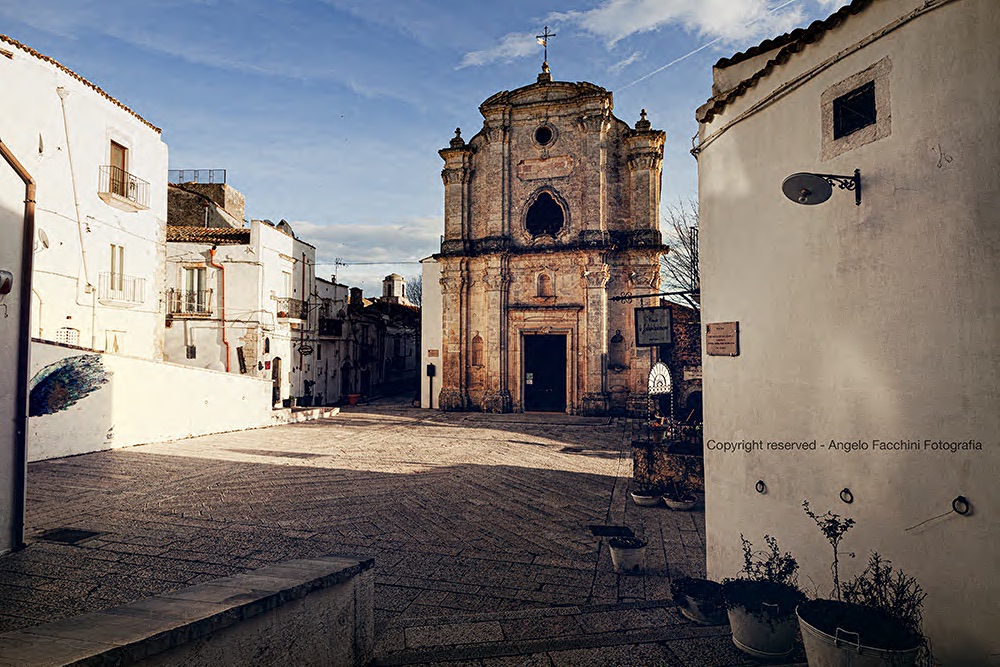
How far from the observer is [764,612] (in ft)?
14.4

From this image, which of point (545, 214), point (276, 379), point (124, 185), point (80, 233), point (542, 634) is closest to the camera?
point (542, 634)

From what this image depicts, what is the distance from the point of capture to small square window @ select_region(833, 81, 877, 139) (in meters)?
4.59

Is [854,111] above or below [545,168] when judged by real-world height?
below

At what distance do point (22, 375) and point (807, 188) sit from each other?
27.1ft

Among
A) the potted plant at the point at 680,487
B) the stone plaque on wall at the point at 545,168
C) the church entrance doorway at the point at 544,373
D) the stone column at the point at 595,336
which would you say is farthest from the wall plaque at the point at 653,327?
the stone plaque on wall at the point at 545,168

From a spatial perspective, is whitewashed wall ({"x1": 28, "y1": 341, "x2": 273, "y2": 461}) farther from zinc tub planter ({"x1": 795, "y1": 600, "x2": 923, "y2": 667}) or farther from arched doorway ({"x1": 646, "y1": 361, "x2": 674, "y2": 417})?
zinc tub planter ({"x1": 795, "y1": 600, "x2": 923, "y2": 667})

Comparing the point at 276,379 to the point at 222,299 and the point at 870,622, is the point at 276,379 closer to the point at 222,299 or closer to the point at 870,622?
the point at 222,299

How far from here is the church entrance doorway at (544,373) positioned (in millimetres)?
23625

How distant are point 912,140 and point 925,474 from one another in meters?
2.33

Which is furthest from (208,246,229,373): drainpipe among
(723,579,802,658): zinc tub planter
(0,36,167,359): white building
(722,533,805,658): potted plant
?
(723,579,802,658): zinc tub planter

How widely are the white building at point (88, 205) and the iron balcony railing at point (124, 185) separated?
0.03 m

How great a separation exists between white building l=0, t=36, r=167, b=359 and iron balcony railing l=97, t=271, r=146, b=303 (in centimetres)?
3

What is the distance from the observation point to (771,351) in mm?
5383

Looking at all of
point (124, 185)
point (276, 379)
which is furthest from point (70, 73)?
point (276, 379)
